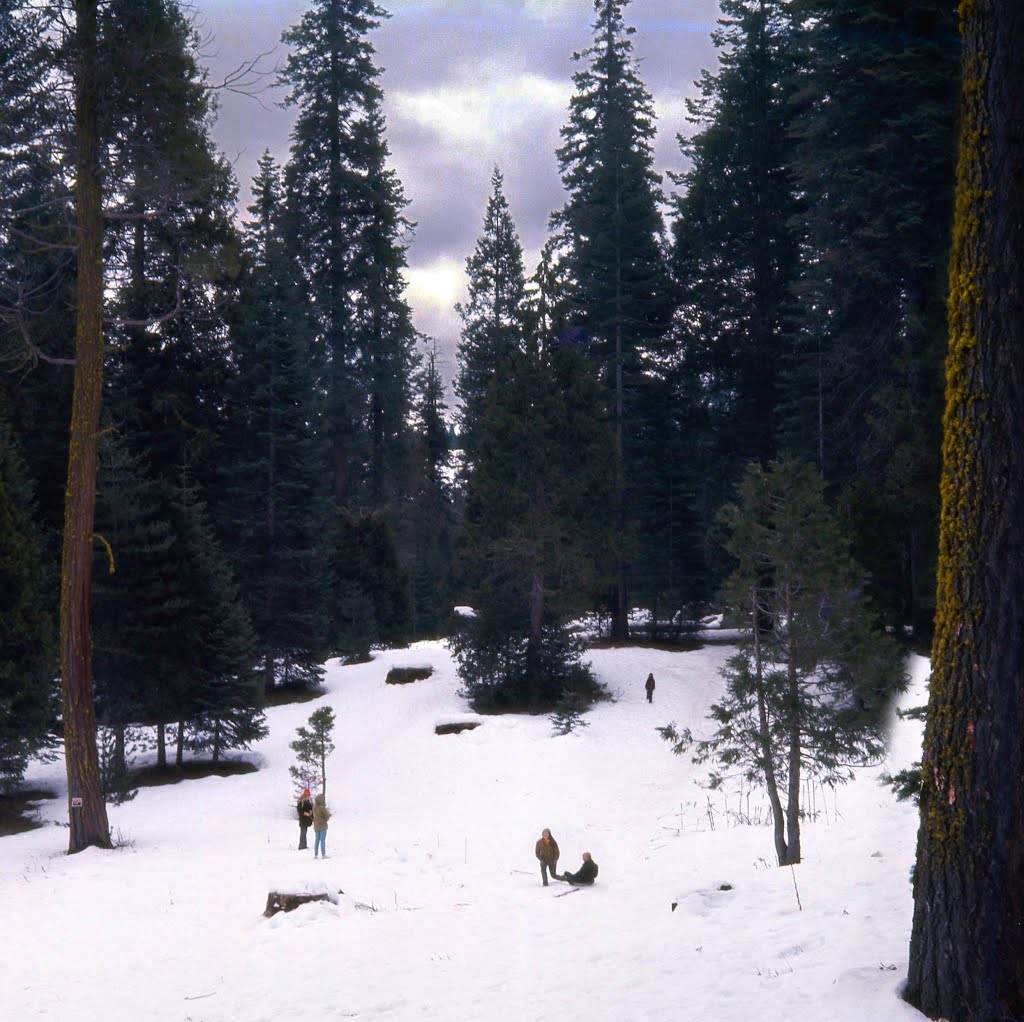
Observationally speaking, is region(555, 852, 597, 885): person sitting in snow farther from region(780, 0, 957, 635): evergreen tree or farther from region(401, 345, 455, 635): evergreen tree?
region(401, 345, 455, 635): evergreen tree

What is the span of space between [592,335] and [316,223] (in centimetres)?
1393

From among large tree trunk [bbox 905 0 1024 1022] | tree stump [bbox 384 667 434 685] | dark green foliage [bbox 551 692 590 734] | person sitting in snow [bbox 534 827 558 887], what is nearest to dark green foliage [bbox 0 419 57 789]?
person sitting in snow [bbox 534 827 558 887]

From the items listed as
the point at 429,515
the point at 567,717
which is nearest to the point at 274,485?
the point at 567,717

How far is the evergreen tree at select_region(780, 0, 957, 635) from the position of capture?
20.2 metres

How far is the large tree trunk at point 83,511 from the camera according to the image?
43.8 feet

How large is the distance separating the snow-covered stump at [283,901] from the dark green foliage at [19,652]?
9.82 meters

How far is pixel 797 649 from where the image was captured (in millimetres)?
12734

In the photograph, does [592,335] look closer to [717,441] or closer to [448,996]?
[717,441]

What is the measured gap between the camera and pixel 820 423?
29.5 m

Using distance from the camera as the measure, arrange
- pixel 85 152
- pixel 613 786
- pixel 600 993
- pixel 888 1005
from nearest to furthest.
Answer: pixel 888 1005, pixel 600 993, pixel 85 152, pixel 613 786

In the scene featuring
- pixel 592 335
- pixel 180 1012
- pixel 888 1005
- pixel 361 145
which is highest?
pixel 361 145

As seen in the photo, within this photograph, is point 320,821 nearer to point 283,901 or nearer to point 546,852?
point 546,852

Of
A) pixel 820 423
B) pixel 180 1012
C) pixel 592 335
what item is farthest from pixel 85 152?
pixel 592 335

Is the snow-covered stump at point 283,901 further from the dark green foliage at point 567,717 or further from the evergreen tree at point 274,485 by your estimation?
the evergreen tree at point 274,485
